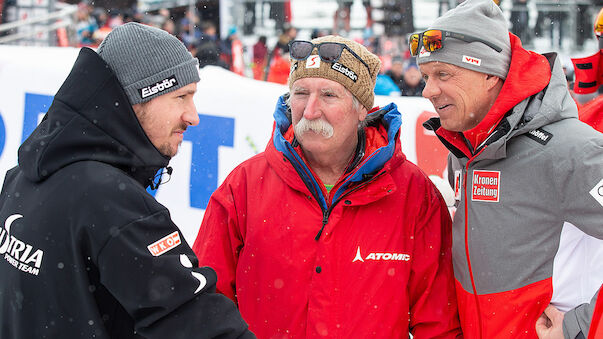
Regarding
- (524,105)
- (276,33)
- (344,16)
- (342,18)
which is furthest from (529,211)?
(344,16)

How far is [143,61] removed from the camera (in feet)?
6.63

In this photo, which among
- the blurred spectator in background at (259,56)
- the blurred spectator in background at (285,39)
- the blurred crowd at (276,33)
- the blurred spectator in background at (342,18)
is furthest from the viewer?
the blurred spectator in background at (342,18)

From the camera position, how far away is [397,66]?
10836mm

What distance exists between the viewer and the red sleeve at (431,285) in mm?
2652

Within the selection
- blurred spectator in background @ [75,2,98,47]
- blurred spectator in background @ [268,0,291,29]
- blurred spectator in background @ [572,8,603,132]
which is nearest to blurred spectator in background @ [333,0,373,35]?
blurred spectator in background @ [268,0,291,29]

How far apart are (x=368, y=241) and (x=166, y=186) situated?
281cm

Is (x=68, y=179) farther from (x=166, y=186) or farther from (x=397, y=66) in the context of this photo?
(x=397, y=66)

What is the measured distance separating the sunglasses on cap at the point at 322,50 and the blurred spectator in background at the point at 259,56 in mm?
10769

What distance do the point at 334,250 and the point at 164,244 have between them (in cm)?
97

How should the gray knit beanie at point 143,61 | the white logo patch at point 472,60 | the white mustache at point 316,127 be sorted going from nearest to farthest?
the gray knit beanie at point 143,61, the white logo patch at point 472,60, the white mustache at point 316,127

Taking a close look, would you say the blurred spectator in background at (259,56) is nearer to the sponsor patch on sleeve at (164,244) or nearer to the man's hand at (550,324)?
the man's hand at (550,324)

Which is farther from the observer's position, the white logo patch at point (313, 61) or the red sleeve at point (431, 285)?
the white logo patch at point (313, 61)

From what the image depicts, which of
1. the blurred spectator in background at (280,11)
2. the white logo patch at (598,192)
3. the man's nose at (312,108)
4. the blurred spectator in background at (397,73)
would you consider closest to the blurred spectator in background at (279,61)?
the blurred spectator in background at (397,73)

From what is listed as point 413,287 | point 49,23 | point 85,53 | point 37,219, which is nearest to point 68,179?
point 37,219
